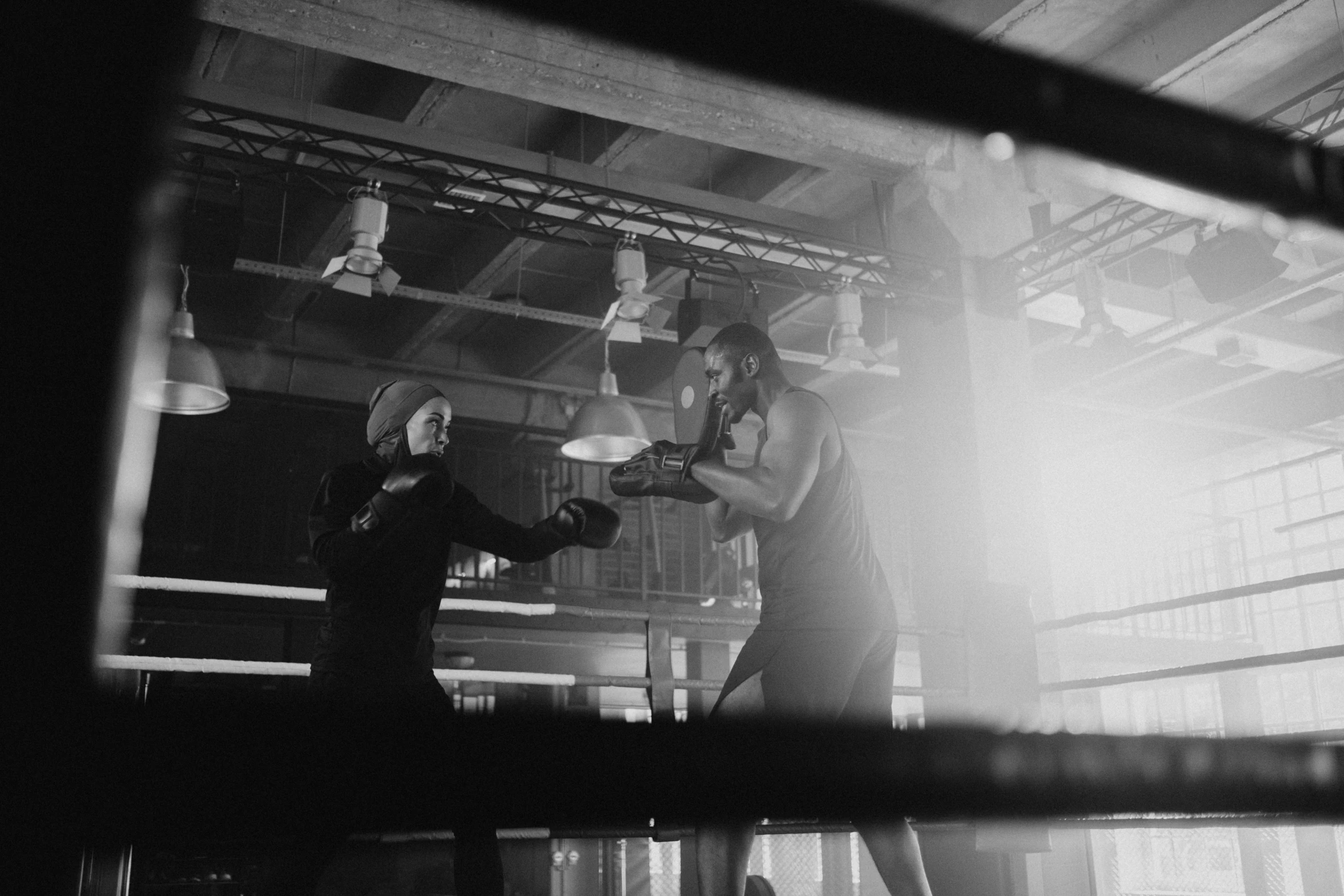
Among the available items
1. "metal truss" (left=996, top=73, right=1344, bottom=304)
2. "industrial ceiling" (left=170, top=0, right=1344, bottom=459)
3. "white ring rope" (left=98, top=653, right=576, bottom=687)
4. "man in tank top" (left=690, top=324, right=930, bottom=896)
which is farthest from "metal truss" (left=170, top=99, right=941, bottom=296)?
"man in tank top" (left=690, top=324, right=930, bottom=896)

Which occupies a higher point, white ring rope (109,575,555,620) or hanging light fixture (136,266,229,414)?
hanging light fixture (136,266,229,414)

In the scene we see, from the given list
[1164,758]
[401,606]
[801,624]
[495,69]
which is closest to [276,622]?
[495,69]

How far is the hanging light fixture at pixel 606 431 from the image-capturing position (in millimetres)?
6891

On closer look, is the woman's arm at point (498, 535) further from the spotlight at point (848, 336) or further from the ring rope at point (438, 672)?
the spotlight at point (848, 336)

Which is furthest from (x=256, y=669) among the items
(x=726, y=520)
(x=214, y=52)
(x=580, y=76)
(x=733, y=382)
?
(x=214, y=52)

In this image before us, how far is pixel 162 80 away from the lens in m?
0.25

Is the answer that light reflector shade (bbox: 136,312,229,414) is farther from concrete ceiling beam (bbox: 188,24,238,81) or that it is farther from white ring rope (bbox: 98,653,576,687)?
white ring rope (bbox: 98,653,576,687)

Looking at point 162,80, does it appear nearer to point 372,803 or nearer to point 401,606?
point 372,803

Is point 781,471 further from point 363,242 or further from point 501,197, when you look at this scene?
point 501,197

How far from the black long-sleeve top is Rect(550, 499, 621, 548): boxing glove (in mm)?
44

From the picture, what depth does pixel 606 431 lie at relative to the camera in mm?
6852

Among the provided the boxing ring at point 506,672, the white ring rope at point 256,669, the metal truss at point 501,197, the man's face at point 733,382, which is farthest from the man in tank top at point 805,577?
the metal truss at point 501,197

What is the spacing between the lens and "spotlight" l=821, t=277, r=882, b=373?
6.24m

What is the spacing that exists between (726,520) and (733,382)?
380 millimetres
